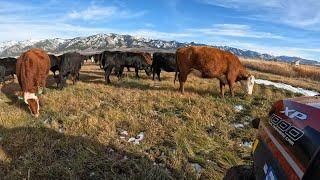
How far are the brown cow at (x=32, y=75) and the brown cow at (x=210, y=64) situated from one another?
510cm

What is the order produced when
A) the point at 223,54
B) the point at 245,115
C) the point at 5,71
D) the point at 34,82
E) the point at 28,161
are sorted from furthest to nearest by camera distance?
the point at 5,71
the point at 223,54
the point at 34,82
the point at 245,115
the point at 28,161

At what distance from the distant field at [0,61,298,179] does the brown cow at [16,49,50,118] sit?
338mm

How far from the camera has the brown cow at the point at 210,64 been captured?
51.1 ft

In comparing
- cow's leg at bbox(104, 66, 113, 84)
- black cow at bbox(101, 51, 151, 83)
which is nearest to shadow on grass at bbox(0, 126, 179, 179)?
cow's leg at bbox(104, 66, 113, 84)

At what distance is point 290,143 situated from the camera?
2.94 m

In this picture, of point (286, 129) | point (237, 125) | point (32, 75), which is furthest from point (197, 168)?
point (32, 75)

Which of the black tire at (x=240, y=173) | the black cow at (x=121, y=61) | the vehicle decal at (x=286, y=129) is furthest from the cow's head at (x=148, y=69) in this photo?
the vehicle decal at (x=286, y=129)

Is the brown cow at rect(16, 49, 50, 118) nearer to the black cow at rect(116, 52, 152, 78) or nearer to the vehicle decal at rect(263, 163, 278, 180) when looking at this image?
the black cow at rect(116, 52, 152, 78)

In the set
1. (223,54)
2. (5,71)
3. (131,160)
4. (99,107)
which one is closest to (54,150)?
(131,160)

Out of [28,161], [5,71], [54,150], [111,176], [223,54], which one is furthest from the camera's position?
[5,71]

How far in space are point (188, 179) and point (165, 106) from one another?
5679 mm

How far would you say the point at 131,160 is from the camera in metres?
7.98

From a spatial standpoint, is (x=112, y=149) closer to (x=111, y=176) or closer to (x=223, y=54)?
(x=111, y=176)

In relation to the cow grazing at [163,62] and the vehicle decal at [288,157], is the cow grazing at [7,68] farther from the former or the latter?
the vehicle decal at [288,157]
